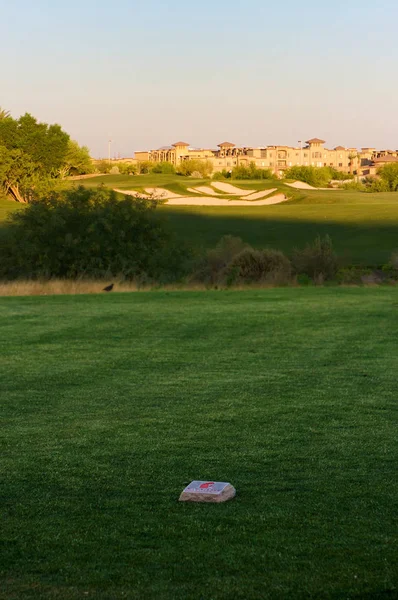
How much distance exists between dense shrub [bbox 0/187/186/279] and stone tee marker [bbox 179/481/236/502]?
77.4 ft

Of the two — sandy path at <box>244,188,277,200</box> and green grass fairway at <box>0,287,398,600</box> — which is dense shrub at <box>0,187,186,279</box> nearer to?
green grass fairway at <box>0,287,398,600</box>

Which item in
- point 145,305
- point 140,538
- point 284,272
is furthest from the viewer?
point 284,272

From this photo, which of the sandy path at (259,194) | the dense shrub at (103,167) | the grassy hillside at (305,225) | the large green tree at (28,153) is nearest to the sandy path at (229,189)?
the sandy path at (259,194)

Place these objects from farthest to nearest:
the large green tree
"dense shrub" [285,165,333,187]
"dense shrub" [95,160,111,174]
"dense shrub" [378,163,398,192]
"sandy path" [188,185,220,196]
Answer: "dense shrub" [95,160,111,174]
"dense shrub" [285,165,333,187]
"dense shrub" [378,163,398,192]
the large green tree
"sandy path" [188,185,220,196]

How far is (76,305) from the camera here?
19.5 m

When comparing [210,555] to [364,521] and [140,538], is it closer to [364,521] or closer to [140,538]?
[140,538]

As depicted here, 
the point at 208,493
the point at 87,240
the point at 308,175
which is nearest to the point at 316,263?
the point at 87,240

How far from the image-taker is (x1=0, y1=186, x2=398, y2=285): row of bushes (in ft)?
96.2

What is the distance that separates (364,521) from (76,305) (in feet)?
49.9

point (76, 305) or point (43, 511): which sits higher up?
point (43, 511)

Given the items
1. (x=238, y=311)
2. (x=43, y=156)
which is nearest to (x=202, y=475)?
(x=238, y=311)

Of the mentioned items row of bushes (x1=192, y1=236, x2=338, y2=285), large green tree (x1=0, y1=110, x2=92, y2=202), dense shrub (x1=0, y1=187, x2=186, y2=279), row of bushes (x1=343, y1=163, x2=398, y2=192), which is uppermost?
large green tree (x1=0, y1=110, x2=92, y2=202)

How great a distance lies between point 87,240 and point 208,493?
2464 cm

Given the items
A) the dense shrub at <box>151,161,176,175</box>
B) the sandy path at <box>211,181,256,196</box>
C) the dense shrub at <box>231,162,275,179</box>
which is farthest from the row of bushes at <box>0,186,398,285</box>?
the dense shrub at <box>151,161,176,175</box>
